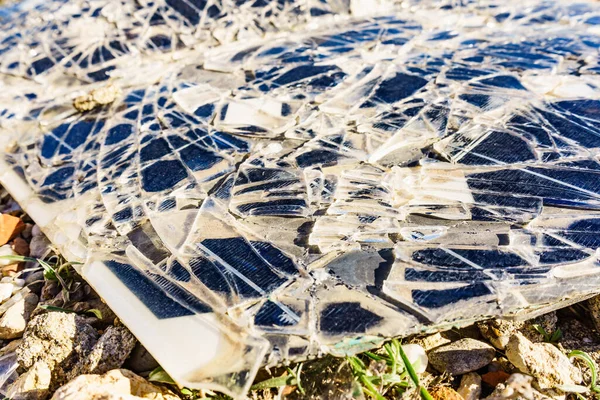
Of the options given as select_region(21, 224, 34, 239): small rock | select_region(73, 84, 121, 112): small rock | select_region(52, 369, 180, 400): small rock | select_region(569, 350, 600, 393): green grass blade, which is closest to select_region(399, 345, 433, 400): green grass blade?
select_region(569, 350, 600, 393): green grass blade

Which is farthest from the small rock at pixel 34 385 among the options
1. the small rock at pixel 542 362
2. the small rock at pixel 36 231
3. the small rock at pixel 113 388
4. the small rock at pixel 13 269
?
the small rock at pixel 542 362

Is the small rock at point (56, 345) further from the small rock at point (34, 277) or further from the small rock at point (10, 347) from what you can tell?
the small rock at point (34, 277)

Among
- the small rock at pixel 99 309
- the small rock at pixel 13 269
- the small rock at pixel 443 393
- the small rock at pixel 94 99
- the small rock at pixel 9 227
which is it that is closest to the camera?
the small rock at pixel 443 393

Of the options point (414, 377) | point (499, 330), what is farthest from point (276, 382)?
point (499, 330)

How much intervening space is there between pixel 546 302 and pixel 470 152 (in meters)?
0.59

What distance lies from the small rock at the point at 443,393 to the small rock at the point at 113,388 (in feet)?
1.83

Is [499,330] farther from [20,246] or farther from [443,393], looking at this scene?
[20,246]

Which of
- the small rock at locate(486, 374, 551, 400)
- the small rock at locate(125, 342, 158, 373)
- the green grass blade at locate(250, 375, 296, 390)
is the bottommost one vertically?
the small rock at locate(486, 374, 551, 400)

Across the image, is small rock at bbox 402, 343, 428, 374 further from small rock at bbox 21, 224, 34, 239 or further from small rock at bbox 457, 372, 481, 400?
small rock at bbox 21, 224, 34, 239

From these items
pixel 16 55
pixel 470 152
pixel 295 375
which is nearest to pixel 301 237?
pixel 295 375

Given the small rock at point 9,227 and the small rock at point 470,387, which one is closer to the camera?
the small rock at point 470,387

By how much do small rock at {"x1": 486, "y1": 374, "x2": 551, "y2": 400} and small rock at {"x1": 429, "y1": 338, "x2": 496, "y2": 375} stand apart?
10 centimetres

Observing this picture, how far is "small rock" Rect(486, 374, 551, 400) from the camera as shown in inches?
38.4

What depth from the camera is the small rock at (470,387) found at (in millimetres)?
1092
